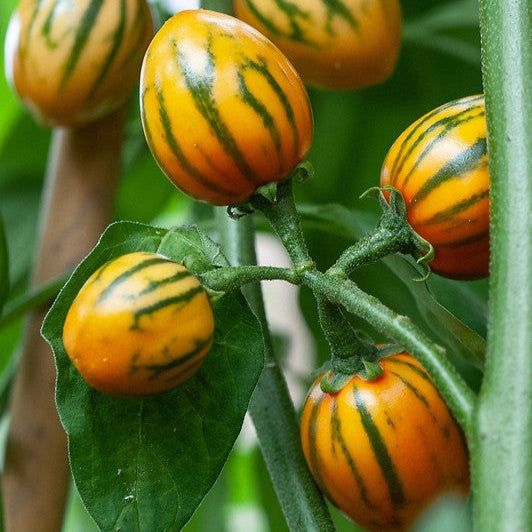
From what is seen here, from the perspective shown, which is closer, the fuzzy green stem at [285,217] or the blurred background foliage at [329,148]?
the fuzzy green stem at [285,217]

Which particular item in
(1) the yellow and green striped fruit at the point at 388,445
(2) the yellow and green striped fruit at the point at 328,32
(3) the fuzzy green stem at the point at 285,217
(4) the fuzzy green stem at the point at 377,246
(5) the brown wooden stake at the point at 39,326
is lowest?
(5) the brown wooden stake at the point at 39,326

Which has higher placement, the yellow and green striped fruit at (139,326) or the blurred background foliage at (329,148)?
the yellow and green striped fruit at (139,326)

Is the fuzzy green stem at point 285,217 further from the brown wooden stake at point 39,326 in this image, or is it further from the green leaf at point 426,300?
the brown wooden stake at point 39,326

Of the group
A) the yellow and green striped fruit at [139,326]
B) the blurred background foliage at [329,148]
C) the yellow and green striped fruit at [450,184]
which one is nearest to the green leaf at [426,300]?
the yellow and green striped fruit at [450,184]

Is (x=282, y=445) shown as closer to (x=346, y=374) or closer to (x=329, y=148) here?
→ (x=346, y=374)

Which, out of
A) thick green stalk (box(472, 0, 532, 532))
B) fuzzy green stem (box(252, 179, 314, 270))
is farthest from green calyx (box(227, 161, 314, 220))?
thick green stalk (box(472, 0, 532, 532))

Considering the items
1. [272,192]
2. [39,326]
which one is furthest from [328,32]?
[39,326]
